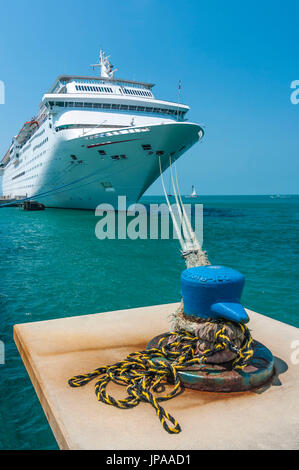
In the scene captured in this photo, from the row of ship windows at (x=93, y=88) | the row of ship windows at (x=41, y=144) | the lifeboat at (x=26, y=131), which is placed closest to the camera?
the row of ship windows at (x=93, y=88)

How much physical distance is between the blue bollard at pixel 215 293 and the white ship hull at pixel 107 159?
27.2 m

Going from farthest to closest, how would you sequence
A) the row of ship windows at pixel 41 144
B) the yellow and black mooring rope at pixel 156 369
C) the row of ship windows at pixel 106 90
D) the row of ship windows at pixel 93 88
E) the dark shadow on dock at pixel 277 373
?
the row of ship windows at pixel 41 144, the row of ship windows at pixel 106 90, the row of ship windows at pixel 93 88, the dark shadow on dock at pixel 277 373, the yellow and black mooring rope at pixel 156 369

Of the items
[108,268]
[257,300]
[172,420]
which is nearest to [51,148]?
[108,268]

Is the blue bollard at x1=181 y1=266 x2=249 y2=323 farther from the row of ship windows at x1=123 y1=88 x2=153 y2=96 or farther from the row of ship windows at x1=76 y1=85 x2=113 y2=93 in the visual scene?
the row of ship windows at x1=123 y1=88 x2=153 y2=96

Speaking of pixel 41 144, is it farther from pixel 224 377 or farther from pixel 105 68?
pixel 224 377

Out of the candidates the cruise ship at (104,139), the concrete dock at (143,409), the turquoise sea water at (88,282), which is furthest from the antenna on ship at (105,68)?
the concrete dock at (143,409)

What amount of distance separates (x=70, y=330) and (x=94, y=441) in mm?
2473

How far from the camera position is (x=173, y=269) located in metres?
14.8

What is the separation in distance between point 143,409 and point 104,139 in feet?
98.4

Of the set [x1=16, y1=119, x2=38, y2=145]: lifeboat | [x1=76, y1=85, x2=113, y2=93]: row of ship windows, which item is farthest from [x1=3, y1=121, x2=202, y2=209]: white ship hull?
[x1=16, y1=119, x2=38, y2=145]: lifeboat

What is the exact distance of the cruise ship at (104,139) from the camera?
1216 inches

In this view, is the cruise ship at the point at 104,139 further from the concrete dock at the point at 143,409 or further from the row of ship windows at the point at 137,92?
the concrete dock at the point at 143,409

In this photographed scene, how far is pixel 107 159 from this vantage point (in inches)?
1271

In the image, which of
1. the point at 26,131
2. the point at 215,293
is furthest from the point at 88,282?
the point at 26,131
